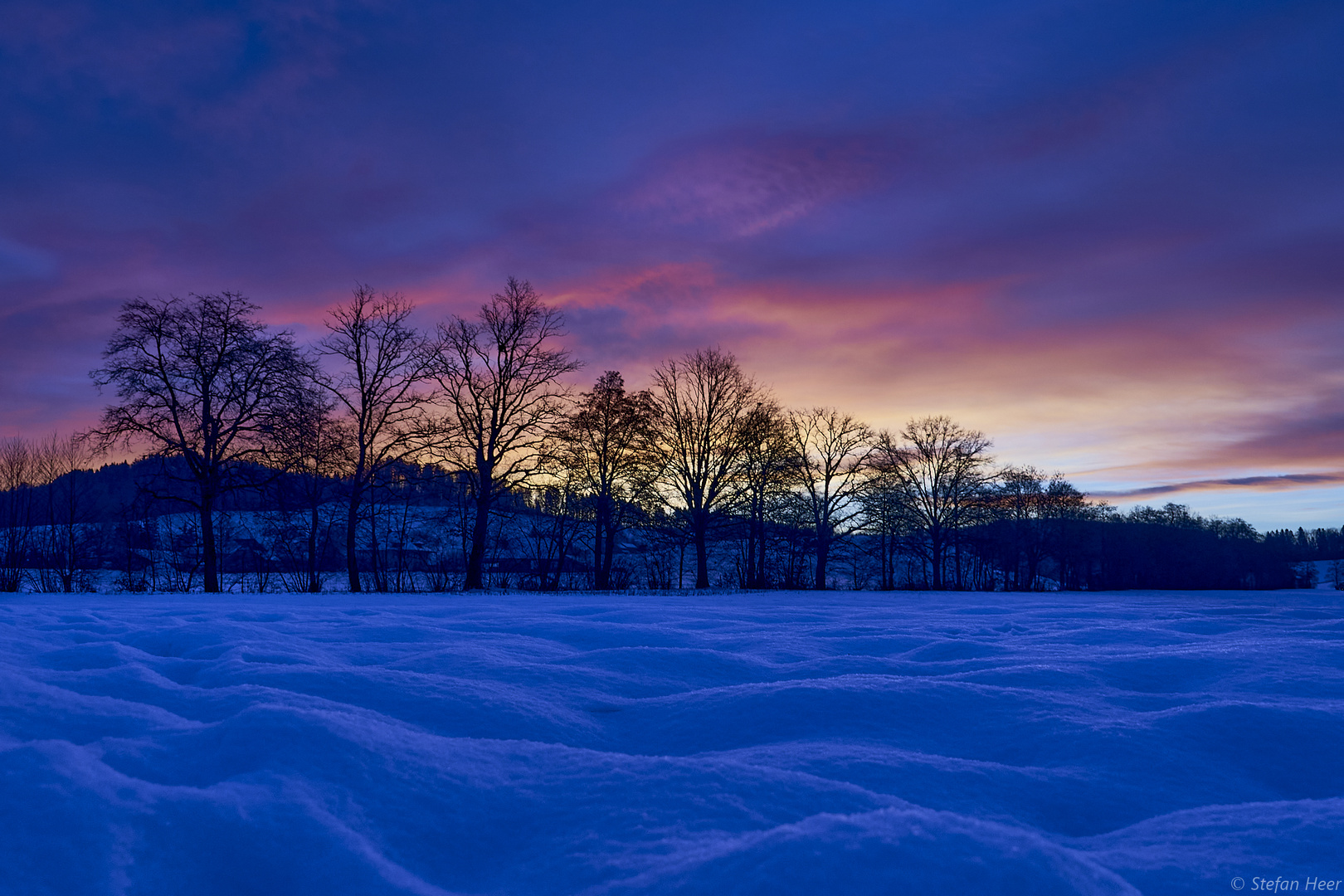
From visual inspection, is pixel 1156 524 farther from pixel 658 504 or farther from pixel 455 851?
pixel 455 851

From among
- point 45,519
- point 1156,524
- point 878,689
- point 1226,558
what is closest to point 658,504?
point 45,519

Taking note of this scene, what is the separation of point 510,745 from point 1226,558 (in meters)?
70.1

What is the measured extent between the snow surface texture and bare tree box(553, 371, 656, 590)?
23.0 meters

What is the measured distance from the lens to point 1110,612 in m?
7.18

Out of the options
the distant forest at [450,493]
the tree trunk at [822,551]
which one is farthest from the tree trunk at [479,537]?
the tree trunk at [822,551]

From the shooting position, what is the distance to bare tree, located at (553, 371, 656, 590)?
26.6 metres

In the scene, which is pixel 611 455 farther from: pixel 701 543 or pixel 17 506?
pixel 17 506

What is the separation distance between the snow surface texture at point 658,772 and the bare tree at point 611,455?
904 inches

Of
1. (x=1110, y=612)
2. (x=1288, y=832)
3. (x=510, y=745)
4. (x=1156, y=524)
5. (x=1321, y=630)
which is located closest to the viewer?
(x=1288, y=832)

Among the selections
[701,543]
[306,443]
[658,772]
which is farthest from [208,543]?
[658,772]

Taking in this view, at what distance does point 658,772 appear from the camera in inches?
71.2

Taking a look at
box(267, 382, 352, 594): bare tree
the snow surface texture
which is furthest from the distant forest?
the snow surface texture

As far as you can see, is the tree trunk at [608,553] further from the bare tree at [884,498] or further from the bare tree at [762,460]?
the bare tree at [884,498]

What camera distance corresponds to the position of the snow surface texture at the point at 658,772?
1.31m
